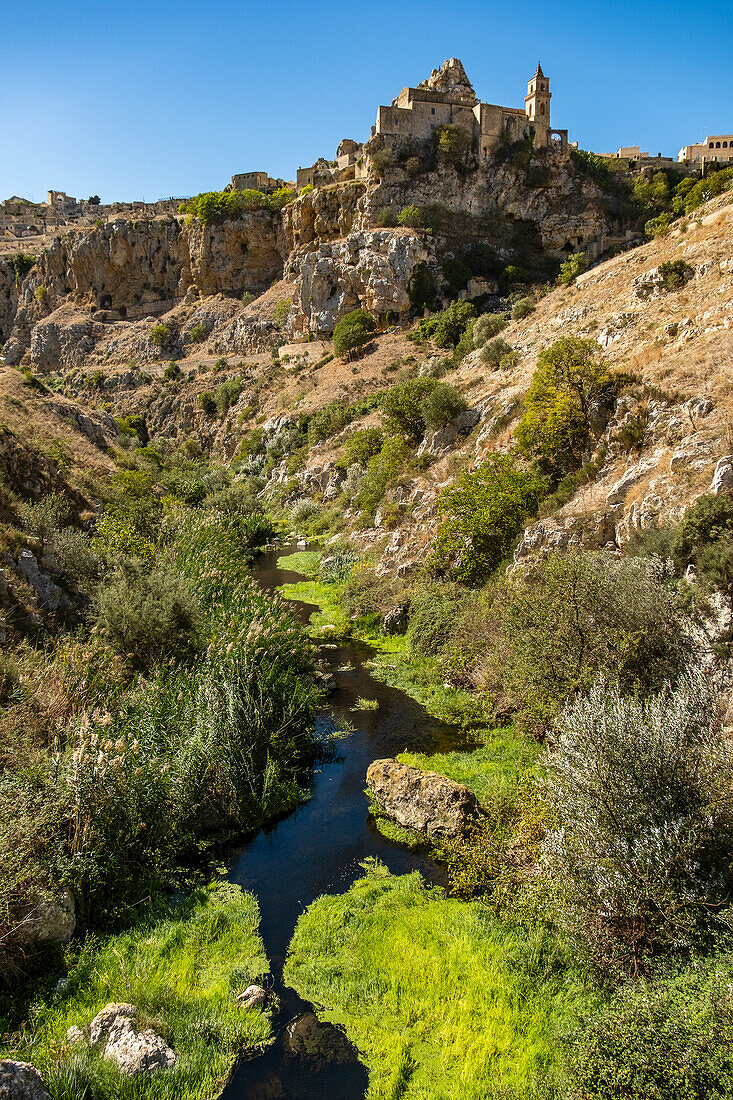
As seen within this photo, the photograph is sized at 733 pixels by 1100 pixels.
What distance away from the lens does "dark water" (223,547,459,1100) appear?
19.3 feet

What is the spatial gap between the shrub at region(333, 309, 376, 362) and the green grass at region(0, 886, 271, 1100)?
4117 cm

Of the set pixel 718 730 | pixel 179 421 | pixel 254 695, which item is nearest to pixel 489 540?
pixel 254 695

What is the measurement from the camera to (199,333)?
5806cm

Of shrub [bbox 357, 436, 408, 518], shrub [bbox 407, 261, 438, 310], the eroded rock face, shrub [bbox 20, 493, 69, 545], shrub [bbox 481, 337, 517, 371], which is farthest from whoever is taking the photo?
the eroded rock face

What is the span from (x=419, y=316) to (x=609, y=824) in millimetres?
43394

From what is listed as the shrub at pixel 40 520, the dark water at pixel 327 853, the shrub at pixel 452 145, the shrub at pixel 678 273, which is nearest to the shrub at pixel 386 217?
the shrub at pixel 452 145

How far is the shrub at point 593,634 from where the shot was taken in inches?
378

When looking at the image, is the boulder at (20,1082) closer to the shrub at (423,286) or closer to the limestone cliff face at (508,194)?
the shrub at (423,286)

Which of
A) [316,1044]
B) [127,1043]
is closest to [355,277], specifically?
[316,1044]

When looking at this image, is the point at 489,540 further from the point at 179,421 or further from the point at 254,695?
the point at 179,421

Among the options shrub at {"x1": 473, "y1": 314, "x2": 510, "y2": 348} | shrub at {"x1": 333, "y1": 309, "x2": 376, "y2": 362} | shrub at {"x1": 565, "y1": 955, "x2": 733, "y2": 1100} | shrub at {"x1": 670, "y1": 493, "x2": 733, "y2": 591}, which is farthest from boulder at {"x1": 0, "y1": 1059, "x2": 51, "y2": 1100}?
shrub at {"x1": 333, "y1": 309, "x2": 376, "y2": 362}

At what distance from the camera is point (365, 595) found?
19.1m

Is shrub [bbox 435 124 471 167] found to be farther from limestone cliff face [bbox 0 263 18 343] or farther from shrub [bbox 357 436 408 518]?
limestone cliff face [bbox 0 263 18 343]

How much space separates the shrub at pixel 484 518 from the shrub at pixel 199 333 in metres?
48.2
